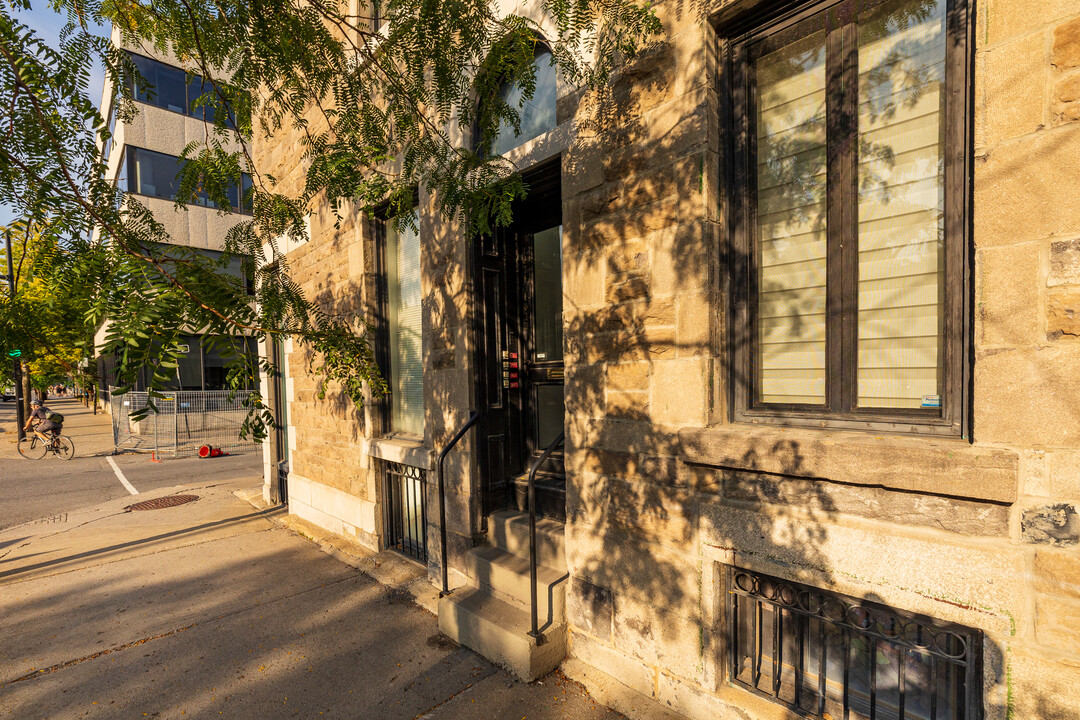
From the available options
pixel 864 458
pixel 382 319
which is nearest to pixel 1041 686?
pixel 864 458

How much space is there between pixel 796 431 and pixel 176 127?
2348 centimetres

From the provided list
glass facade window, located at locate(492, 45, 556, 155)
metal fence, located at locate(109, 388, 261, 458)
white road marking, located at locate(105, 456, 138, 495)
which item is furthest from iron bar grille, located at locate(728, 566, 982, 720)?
metal fence, located at locate(109, 388, 261, 458)

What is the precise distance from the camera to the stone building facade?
187 cm

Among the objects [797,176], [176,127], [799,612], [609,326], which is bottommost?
[799,612]

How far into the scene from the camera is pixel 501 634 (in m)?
3.39

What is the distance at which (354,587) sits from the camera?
4.86 metres

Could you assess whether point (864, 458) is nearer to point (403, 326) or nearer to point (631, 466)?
point (631, 466)

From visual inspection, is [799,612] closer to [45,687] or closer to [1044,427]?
[1044,427]

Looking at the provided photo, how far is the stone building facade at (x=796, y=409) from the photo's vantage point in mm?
1865

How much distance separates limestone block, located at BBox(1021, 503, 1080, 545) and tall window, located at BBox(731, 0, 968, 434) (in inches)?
16.5

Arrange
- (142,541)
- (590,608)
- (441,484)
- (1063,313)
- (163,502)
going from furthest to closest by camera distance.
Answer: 1. (163,502)
2. (142,541)
3. (441,484)
4. (590,608)
5. (1063,313)

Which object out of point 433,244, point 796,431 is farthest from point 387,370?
point 796,431

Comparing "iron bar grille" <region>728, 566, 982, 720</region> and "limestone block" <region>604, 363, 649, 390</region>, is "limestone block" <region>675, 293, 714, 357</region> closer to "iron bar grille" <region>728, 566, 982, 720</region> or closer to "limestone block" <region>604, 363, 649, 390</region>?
"limestone block" <region>604, 363, 649, 390</region>

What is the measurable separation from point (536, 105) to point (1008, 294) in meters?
3.50
